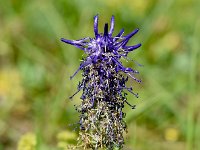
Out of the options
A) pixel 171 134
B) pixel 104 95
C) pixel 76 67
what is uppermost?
pixel 76 67

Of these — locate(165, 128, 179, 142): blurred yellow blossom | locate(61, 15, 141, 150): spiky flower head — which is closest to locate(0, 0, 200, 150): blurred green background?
locate(165, 128, 179, 142): blurred yellow blossom

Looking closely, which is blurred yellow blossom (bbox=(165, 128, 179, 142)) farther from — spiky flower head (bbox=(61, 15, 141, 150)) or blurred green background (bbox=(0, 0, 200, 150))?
spiky flower head (bbox=(61, 15, 141, 150))

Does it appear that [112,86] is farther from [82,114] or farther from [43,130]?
[43,130]

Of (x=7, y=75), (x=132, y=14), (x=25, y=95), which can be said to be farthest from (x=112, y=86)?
(x=132, y=14)

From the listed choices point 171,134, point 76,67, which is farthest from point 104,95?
point 76,67

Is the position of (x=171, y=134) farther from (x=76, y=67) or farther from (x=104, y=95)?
(x=104, y=95)

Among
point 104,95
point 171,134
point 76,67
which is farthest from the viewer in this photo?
point 76,67

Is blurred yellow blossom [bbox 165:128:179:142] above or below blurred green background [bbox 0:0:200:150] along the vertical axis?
below

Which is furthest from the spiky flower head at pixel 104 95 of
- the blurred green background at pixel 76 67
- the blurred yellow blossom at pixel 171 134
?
the blurred yellow blossom at pixel 171 134

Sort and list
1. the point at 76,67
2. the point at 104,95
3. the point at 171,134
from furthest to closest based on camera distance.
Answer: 1. the point at 76,67
2. the point at 171,134
3. the point at 104,95
